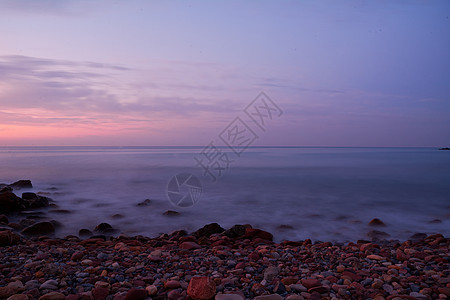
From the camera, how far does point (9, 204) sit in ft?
33.0

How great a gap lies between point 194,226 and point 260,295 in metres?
6.18

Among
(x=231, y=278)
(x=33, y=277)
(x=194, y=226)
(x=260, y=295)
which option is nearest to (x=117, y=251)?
(x=33, y=277)

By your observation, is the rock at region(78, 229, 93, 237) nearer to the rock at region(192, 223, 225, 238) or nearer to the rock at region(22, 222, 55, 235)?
the rock at region(22, 222, 55, 235)

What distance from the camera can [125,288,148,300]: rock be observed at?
3.26 meters

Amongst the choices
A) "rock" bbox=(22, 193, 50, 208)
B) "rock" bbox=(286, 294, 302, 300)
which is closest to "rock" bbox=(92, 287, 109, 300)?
"rock" bbox=(286, 294, 302, 300)

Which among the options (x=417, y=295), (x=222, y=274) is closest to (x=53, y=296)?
(x=222, y=274)

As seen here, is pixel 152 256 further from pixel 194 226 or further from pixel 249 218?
pixel 249 218

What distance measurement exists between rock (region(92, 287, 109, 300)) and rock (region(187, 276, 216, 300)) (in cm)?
93

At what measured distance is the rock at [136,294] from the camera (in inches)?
128

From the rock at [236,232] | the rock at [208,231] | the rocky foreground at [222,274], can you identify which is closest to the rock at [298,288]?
the rocky foreground at [222,274]

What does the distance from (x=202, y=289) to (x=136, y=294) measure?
2.36 feet

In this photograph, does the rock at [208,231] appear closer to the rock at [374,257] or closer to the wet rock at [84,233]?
the wet rock at [84,233]

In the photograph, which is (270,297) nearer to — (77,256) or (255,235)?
(77,256)

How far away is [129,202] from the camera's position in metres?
13.0
